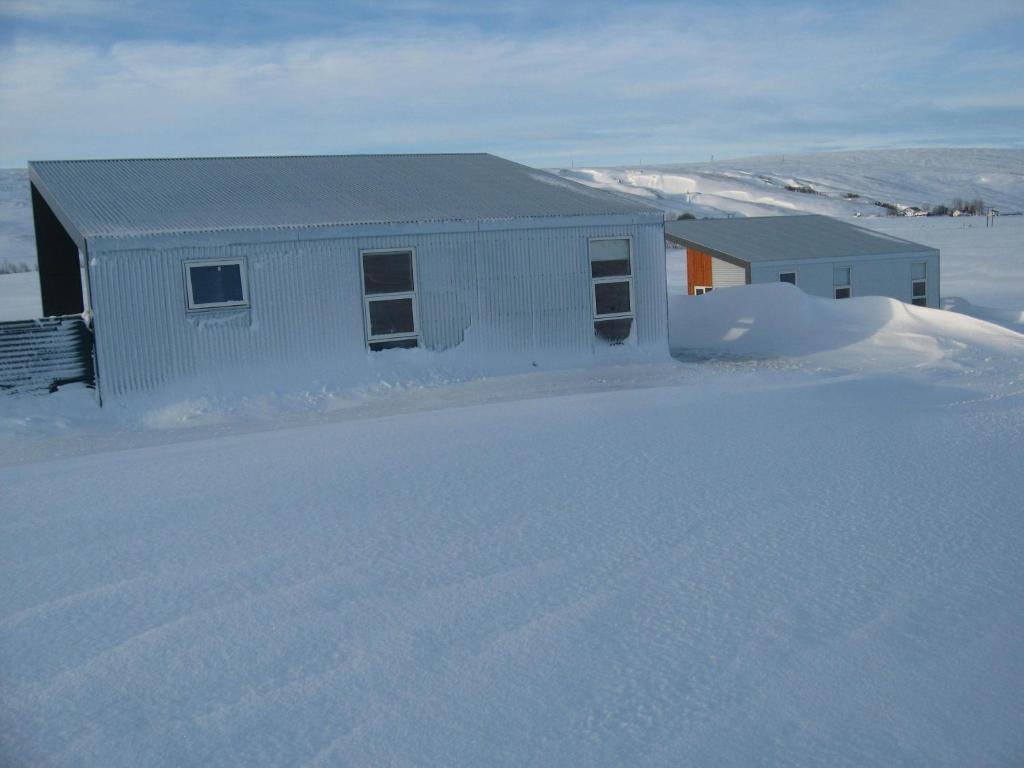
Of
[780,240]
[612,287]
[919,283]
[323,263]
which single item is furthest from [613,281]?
[919,283]

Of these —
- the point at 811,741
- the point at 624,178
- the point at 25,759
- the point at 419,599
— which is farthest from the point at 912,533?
→ the point at 624,178

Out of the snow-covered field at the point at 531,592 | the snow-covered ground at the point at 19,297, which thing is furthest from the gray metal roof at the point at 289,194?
the snow-covered ground at the point at 19,297

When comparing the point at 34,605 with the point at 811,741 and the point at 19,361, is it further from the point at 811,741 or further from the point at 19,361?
the point at 19,361

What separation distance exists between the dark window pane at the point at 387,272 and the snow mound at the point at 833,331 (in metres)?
5.80

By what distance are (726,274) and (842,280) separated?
3.21 meters

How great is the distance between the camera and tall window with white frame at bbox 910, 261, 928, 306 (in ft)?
96.5

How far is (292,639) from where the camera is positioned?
480cm

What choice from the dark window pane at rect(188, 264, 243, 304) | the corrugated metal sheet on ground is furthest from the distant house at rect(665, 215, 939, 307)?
the corrugated metal sheet on ground

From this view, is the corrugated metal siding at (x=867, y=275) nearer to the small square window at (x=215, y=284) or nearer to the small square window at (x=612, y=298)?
the small square window at (x=612, y=298)

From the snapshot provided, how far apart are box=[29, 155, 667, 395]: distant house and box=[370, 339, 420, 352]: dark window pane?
0.07 feet

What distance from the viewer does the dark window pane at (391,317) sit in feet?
48.4

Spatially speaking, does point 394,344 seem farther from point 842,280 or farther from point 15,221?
point 15,221

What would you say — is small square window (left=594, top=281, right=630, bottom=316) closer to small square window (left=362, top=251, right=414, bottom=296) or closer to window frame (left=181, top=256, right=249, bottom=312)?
small square window (left=362, top=251, right=414, bottom=296)

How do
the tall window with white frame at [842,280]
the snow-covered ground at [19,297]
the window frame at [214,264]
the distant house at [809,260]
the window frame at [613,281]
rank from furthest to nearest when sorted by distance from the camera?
the snow-covered ground at [19,297], the tall window with white frame at [842,280], the distant house at [809,260], the window frame at [613,281], the window frame at [214,264]
